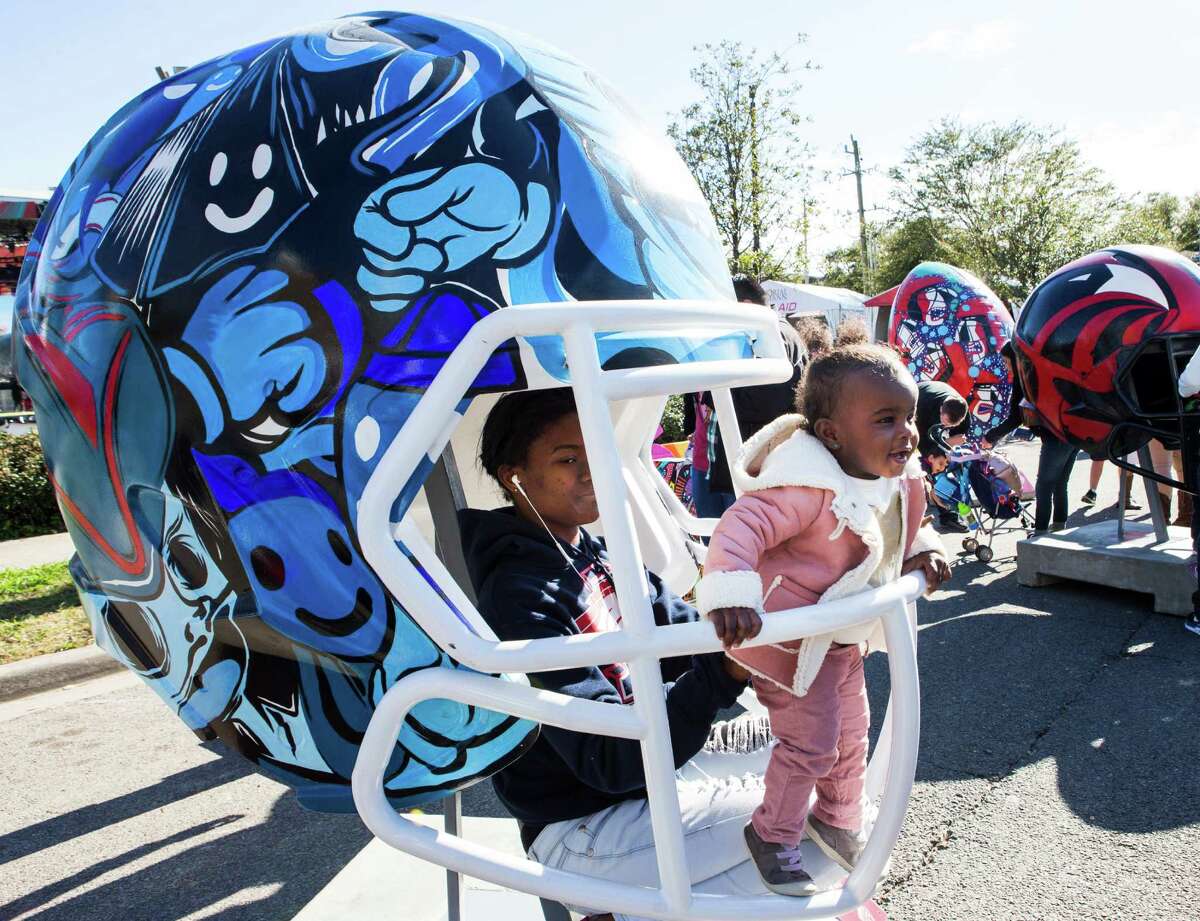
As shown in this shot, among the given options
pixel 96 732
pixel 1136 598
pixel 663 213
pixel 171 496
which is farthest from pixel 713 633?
pixel 1136 598

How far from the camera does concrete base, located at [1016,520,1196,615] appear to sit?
487cm

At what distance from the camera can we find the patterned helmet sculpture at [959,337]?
318 inches

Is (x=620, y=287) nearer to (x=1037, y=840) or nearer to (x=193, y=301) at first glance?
(x=193, y=301)

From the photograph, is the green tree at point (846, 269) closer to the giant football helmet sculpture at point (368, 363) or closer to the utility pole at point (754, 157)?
the utility pole at point (754, 157)

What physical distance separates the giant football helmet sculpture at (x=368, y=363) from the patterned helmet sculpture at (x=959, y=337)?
6.97 meters

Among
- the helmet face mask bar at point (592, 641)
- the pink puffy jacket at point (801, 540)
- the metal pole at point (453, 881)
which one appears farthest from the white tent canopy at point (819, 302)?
the helmet face mask bar at point (592, 641)

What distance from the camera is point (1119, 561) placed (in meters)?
5.13

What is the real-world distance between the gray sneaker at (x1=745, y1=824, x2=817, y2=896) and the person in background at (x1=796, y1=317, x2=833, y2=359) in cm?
293

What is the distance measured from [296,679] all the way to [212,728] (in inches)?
10.7

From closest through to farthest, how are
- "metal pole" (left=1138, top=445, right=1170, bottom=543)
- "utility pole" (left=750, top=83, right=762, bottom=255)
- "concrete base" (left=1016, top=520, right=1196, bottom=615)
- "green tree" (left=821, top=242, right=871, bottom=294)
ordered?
"concrete base" (left=1016, top=520, right=1196, bottom=615), "metal pole" (left=1138, top=445, right=1170, bottom=543), "utility pole" (left=750, top=83, right=762, bottom=255), "green tree" (left=821, top=242, right=871, bottom=294)

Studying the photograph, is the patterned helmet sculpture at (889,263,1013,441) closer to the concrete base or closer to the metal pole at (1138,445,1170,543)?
the concrete base

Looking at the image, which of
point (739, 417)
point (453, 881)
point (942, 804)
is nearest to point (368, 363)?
point (453, 881)

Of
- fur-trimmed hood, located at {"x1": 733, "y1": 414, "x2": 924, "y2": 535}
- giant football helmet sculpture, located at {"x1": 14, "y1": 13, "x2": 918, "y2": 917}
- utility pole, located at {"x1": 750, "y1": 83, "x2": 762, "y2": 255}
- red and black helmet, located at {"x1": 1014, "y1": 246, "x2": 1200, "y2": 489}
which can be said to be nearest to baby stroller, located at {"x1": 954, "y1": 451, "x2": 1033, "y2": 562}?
red and black helmet, located at {"x1": 1014, "y1": 246, "x2": 1200, "y2": 489}

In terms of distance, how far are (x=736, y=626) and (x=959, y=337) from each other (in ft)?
25.5
